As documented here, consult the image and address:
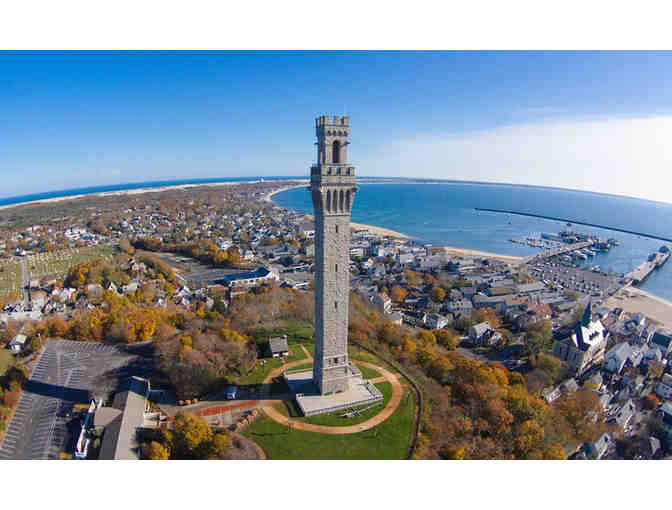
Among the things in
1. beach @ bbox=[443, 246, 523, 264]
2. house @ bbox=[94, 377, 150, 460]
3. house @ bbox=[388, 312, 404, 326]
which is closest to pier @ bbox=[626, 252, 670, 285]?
beach @ bbox=[443, 246, 523, 264]

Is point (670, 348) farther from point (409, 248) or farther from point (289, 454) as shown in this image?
point (409, 248)

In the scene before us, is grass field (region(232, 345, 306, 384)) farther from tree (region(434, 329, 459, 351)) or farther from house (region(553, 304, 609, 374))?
house (region(553, 304, 609, 374))

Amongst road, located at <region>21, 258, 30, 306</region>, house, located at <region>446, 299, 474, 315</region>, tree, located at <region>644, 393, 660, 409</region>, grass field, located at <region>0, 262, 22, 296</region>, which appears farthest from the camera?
grass field, located at <region>0, 262, 22, 296</region>

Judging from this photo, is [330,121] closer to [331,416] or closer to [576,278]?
[331,416]

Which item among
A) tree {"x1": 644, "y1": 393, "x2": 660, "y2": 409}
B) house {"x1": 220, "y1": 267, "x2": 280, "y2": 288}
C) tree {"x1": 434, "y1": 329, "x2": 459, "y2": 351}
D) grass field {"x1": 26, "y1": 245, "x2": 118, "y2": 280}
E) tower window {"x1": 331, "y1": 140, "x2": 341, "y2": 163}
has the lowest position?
tree {"x1": 644, "y1": 393, "x2": 660, "y2": 409}

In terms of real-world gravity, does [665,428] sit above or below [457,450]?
below

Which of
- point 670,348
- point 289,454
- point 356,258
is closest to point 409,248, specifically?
point 356,258
